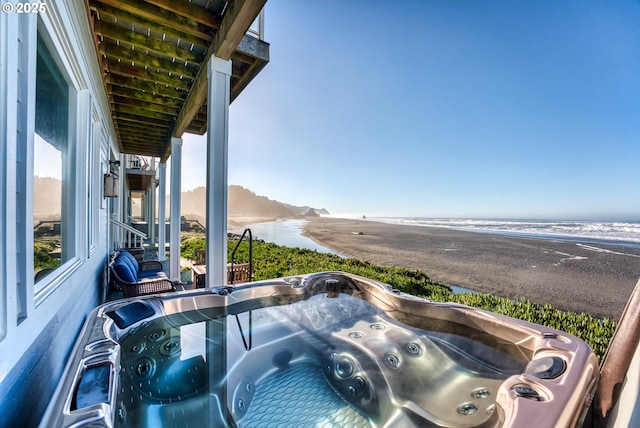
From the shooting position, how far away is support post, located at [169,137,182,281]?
4215 mm

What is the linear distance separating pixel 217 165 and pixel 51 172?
3.65 ft

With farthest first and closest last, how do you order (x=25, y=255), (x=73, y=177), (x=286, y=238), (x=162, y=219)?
(x=286, y=238) → (x=162, y=219) → (x=73, y=177) → (x=25, y=255)

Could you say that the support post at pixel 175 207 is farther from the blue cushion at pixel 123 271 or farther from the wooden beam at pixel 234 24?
the wooden beam at pixel 234 24

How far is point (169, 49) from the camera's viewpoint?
2357mm

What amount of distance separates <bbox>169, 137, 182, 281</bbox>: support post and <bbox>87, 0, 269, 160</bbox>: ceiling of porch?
1.64ft

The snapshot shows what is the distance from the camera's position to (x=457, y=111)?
797 cm

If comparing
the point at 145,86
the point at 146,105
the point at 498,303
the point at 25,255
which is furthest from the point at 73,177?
the point at 498,303

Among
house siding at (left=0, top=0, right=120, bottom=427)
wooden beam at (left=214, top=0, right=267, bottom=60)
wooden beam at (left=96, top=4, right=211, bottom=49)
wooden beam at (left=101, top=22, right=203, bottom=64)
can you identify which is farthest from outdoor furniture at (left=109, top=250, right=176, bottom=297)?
wooden beam at (left=214, top=0, right=267, bottom=60)

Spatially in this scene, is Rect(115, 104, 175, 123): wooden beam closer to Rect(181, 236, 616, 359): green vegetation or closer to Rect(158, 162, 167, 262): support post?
Rect(158, 162, 167, 262): support post

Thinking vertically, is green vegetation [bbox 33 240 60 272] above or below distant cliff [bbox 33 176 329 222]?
below

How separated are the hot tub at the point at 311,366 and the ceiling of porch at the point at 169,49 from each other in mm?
2138

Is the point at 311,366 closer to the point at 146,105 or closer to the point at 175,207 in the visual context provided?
the point at 175,207

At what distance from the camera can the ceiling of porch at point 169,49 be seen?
6.23ft

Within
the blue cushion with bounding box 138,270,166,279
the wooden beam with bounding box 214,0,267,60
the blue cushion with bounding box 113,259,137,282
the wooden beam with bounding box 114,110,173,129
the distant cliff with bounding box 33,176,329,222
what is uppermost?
the wooden beam with bounding box 114,110,173,129
